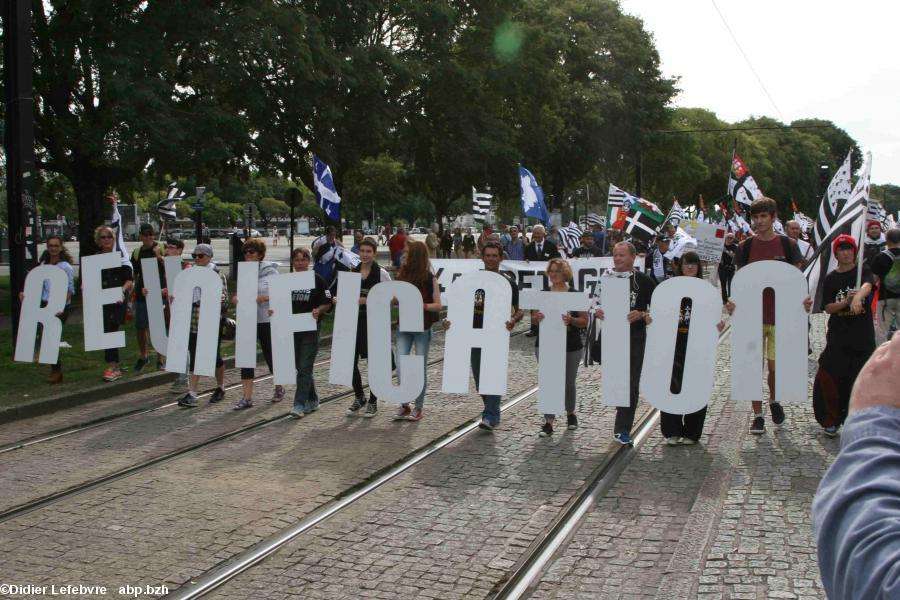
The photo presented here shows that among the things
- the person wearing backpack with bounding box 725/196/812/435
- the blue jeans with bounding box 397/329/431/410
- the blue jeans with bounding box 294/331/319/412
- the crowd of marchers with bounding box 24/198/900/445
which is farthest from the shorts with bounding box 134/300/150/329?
the person wearing backpack with bounding box 725/196/812/435

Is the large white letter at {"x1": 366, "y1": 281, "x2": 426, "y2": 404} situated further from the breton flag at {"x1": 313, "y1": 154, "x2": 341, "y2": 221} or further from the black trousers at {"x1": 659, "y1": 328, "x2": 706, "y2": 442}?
the breton flag at {"x1": 313, "y1": 154, "x2": 341, "y2": 221}

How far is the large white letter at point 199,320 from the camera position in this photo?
33.7 feet

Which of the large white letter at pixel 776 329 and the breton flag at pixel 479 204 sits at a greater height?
the breton flag at pixel 479 204

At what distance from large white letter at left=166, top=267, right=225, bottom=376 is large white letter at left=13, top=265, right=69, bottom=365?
1621 millimetres

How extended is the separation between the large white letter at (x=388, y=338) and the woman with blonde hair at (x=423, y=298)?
15 centimetres

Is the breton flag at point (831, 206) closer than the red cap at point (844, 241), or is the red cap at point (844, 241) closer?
the red cap at point (844, 241)

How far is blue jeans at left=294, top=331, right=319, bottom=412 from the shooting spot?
971cm

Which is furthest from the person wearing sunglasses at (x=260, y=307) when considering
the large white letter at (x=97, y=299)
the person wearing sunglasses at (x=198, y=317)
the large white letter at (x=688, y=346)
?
the large white letter at (x=688, y=346)

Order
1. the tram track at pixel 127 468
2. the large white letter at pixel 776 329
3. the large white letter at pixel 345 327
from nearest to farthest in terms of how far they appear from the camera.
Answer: the tram track at pixel 127 468 → the large white letter at pixel 776 329 → the large white letter at pixel 345 327

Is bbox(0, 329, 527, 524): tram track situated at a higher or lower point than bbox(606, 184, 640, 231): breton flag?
lower

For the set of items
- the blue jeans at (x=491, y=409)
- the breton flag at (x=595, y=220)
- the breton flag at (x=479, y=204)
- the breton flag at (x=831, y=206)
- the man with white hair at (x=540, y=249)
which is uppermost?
the breton flag at (x=479, y=204)

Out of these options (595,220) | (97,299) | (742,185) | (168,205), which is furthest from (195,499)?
(168,205)

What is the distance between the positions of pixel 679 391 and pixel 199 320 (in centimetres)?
523

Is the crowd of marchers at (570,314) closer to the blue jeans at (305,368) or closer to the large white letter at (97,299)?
the blue jeans at (305,368)
